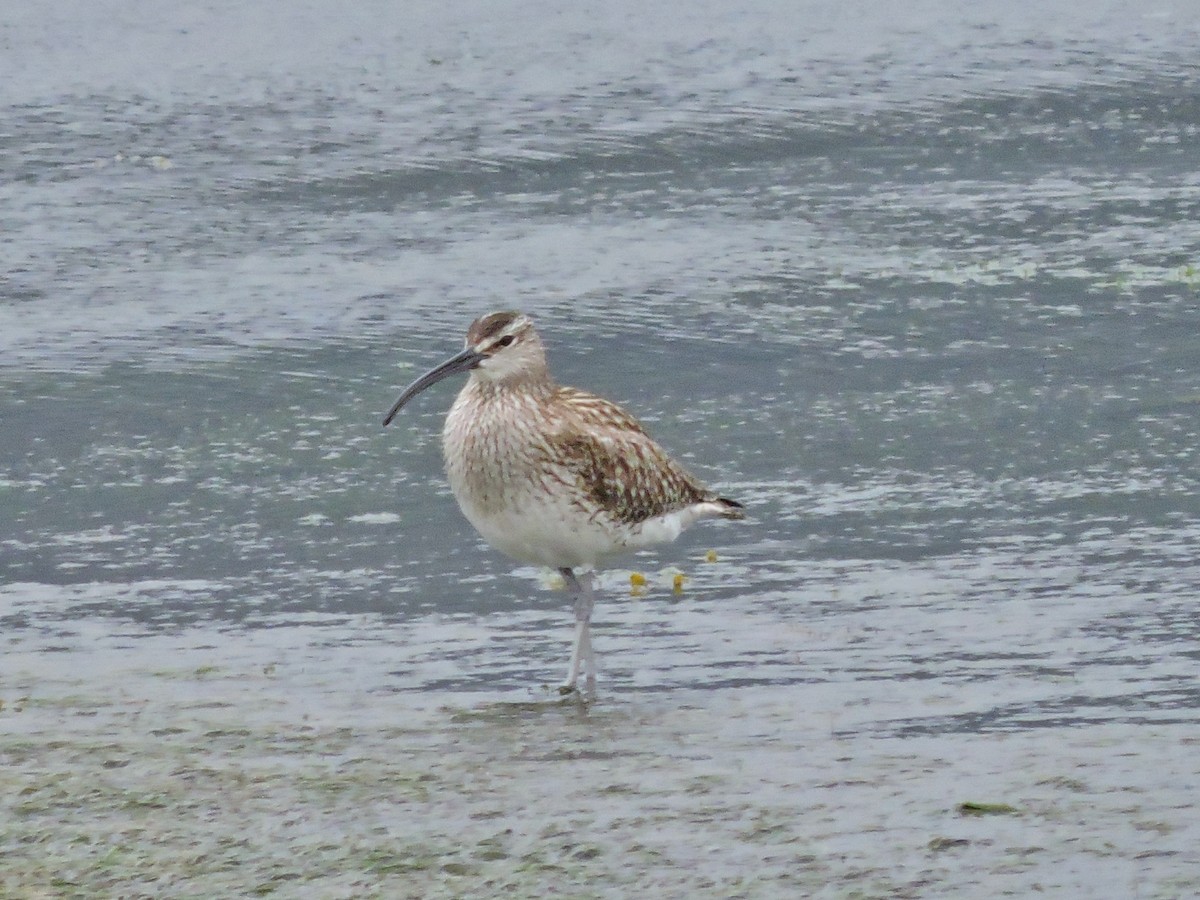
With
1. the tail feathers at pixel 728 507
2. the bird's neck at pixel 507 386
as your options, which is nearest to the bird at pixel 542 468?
the bird's neck at pixel 507 386

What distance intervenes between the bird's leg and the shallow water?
15 centimetres

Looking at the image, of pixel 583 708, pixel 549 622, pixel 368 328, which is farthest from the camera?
pixel 368 328

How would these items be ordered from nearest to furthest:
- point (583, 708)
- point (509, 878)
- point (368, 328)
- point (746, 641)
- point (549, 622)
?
1. point (509, 878)
2. point (583, 708)
3. point (746, 641)
4. point (549, 622)
5. point (368, 328)

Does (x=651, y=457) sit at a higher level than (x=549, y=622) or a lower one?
higher

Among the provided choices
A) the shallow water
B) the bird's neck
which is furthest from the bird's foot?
the bird's neck

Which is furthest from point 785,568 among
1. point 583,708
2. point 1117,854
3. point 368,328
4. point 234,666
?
point 368,328

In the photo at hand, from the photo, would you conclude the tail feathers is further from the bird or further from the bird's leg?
the bird's leg

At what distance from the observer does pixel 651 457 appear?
27.1ft

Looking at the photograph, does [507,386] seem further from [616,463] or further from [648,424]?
[648,424]

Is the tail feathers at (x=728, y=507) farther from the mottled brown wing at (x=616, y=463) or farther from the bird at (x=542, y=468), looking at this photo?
the bird at (x=542, y=468)

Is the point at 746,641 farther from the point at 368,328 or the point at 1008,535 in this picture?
the point at 368,328

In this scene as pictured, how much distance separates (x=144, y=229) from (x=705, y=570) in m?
5.66

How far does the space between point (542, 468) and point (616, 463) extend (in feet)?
0.95

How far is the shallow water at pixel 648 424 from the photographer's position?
19.7 feet
